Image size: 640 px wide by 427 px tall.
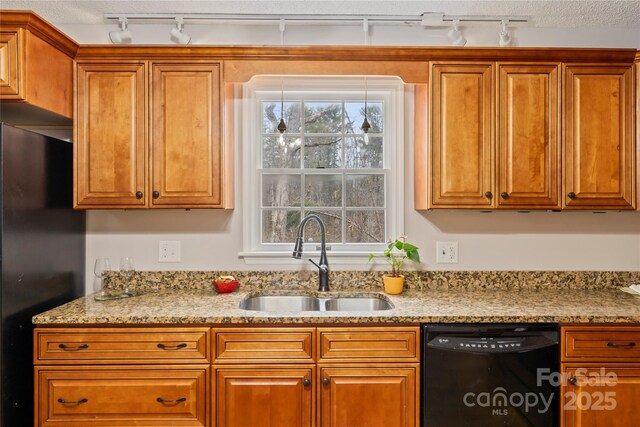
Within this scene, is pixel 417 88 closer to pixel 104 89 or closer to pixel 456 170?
pixel 456 170

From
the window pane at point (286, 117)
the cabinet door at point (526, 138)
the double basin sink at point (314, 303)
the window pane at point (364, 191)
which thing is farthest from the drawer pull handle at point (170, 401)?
the cabinet door at point (526, 138)

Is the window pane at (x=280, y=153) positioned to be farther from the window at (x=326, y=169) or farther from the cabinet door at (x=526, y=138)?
the cabinet door at (x=526, y=138)

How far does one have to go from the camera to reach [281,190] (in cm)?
256

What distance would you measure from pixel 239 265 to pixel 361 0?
168cm

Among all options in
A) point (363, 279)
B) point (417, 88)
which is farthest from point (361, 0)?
point (363, 279)

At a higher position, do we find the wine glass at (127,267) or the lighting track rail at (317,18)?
the lighting track rail at (317,18)

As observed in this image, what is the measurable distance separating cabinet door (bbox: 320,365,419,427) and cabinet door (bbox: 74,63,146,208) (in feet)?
4.55

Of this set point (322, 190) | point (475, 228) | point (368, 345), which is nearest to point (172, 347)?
point (368, 345)

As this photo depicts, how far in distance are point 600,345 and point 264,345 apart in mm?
1515

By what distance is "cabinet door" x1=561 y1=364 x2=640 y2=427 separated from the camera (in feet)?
5.94

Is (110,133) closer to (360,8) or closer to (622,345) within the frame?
(360,8)

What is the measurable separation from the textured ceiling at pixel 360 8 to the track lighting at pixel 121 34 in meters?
0.06

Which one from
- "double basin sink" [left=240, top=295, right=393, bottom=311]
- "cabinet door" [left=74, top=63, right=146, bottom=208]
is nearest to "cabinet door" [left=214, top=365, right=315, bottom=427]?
"double basin sink" [left=240, top=295, right=393, bottom=311]

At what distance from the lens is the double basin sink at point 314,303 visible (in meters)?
2.32
